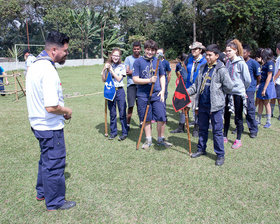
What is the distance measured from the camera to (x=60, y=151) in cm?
282

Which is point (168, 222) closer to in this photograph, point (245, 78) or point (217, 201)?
point (217, 201)

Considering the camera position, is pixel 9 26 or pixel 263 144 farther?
pixel 9 26

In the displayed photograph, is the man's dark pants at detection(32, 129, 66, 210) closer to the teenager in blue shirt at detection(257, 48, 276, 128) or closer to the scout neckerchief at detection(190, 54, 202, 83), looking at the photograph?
the scout neckerchief at detection(190, 54, 202, 83)

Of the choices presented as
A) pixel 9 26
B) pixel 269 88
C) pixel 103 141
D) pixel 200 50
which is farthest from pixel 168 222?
pixel 9 26

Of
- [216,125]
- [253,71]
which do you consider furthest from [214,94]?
[253,71]

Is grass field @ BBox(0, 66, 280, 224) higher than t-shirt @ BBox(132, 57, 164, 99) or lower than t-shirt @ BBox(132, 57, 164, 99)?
lower

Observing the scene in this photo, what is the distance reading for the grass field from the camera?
2.88 meters

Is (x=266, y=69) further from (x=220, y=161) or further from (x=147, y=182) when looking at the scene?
(x=147, y=182)

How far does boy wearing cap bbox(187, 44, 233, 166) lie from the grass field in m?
0.41

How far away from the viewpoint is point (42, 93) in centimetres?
260

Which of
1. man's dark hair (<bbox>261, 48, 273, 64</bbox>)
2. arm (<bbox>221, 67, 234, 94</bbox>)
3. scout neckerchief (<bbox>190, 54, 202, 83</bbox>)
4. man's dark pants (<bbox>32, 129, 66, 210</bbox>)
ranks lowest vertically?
man's dark pants (<bbox>32, 129, 66, 210</bbox>)

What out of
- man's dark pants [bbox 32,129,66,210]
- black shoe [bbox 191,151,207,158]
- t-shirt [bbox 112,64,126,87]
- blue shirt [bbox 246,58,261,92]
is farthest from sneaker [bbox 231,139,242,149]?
man's dark pants [bbox 32,129,66,210]

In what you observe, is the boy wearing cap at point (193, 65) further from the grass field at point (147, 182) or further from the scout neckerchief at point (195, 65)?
the grass field at point (147, 182)

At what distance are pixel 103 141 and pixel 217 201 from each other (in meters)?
2.84
